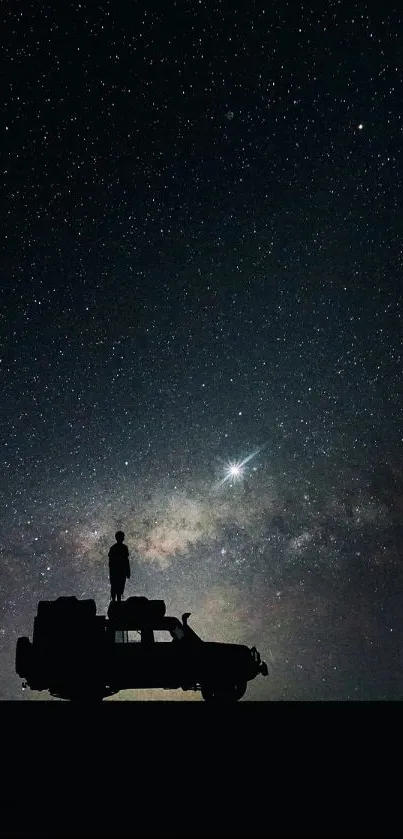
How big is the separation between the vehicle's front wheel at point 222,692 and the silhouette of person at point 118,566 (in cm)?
249

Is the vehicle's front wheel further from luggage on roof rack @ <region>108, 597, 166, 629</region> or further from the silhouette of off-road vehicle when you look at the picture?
luggage on roof rack @ <region>108, 597, 166, 629</region>

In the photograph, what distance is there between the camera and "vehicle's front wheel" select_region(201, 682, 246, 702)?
10.2m

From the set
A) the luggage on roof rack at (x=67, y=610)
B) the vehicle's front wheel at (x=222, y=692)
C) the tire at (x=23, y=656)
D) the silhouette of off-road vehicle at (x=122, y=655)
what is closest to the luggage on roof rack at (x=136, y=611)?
the silhouette of off-road vehicle at (x=122, y=655)

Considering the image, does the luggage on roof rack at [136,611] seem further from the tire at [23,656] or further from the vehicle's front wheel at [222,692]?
the vehicle's front wheel at [222,692]

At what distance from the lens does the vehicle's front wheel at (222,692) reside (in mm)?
10156

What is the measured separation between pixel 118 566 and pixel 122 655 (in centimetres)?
228

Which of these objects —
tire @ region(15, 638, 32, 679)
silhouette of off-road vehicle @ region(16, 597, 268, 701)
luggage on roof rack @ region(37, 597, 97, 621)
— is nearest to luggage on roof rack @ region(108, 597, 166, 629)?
silhouette of off-road vehicle @ region(16, 597, 268, 701)

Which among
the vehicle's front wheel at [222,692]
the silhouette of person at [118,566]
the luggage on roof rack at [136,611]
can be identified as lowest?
→ the vehicle's front wheel at [222,692]

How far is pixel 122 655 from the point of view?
9.79m
